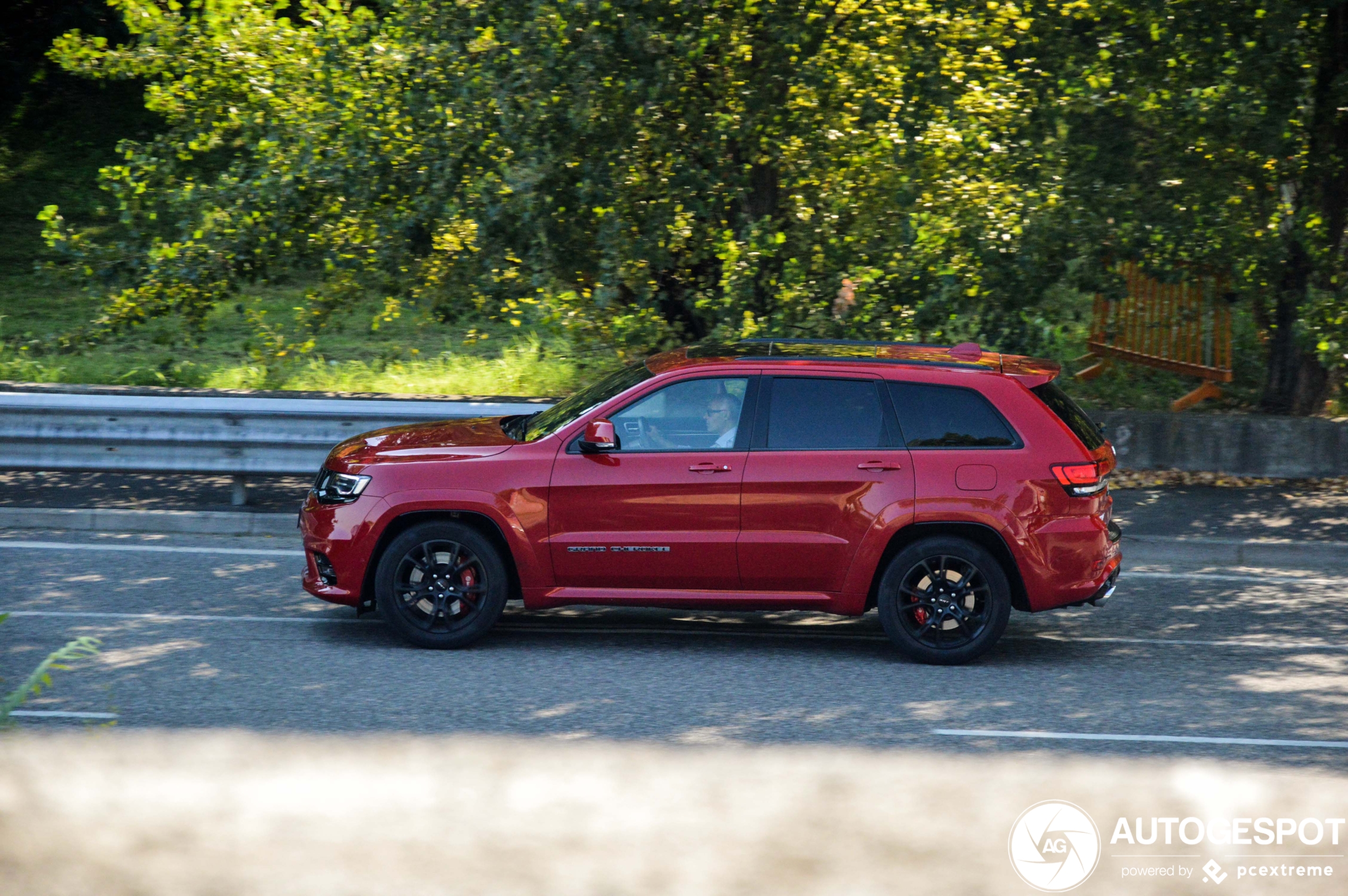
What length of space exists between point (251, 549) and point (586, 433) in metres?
3.84

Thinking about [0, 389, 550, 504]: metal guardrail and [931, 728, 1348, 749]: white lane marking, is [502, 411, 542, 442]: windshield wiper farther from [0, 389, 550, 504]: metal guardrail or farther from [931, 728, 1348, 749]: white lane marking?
[931, 728, 1348, 749]: white lane marking

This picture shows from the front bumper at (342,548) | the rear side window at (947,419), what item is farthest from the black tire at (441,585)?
the rear side window at (947,419)

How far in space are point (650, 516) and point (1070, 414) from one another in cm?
245

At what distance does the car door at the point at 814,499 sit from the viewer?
7.43 m

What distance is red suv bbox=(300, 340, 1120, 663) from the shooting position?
292 inches

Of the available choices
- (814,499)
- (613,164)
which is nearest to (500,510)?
(814,499)

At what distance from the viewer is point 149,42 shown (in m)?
13.3

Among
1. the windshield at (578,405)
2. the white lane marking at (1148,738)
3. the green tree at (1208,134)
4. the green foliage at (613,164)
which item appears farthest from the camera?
the green foliage at (613,164)

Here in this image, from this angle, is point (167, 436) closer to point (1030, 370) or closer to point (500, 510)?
point (500, 510)

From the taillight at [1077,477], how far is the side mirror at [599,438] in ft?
7.83

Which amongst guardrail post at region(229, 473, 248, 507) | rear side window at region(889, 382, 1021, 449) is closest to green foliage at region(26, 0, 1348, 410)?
guardrail post at region(229, 473, 248, 507)

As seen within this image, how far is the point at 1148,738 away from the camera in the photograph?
626 cm

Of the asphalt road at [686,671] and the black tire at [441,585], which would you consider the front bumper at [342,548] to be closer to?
the black tire at [441,585]

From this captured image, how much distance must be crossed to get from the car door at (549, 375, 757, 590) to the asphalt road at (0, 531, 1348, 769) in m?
0.49
